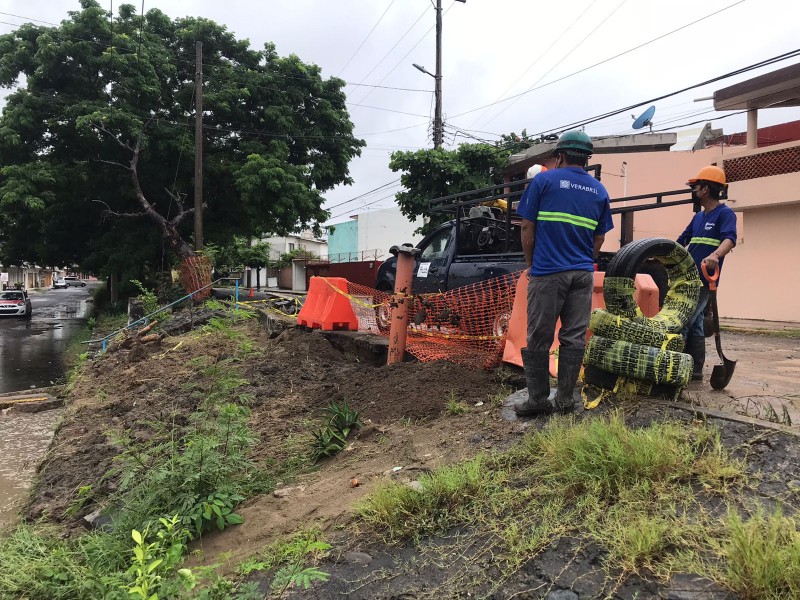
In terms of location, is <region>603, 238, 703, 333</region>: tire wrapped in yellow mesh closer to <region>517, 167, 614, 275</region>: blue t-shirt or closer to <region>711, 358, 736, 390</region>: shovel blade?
<region>517, 167, 614, 275</region>: blue t-shirt

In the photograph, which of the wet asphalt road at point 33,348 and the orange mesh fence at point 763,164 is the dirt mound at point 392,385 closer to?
the wet asphalt road at point 33,348

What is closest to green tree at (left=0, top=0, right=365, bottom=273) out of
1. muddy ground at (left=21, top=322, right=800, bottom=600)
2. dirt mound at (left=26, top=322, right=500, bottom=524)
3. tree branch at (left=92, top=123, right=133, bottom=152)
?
tree branch at (left=92, top=123, right=133, bottom=152)

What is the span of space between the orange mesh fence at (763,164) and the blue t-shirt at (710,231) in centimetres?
928

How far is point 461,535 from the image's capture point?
2.55 meters

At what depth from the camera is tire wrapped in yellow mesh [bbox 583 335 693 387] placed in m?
3.33

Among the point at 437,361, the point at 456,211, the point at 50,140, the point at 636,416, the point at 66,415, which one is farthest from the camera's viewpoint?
the point at 50,140

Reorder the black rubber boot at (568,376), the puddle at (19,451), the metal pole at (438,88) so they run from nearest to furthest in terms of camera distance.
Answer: the black rubber boot at (568,376)
the puddle at (19,451)
the metal pole at (438,88)

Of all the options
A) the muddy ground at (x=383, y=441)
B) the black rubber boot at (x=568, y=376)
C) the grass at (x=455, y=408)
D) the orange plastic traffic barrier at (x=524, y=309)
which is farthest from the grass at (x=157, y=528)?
the orange plastic traffic barrier at (x=524, y=309)

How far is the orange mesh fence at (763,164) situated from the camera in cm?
1160

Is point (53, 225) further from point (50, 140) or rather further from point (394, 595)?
point (394, 595)

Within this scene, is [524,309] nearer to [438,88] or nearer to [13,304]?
[438,88]

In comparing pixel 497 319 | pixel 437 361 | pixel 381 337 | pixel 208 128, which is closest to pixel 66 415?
pixel 381 337

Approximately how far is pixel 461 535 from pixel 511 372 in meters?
2.53

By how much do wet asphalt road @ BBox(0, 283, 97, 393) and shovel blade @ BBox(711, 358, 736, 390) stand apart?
44.3ft
